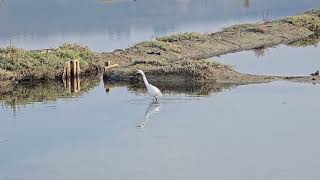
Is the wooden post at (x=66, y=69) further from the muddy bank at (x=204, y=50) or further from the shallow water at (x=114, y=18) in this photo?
the shallow water at (x=114, y=18)

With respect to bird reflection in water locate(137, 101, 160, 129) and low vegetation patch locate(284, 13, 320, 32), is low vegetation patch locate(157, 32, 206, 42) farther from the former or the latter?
bird reflection in water locate(137, 101, 160, 129)

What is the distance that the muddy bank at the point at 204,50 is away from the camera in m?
23.5

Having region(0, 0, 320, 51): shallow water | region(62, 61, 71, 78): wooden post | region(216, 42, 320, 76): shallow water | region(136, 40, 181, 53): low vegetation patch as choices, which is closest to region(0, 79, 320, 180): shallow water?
region(62, 61, 71, 78): wooden post

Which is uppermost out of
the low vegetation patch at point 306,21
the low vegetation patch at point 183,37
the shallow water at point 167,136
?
the low vegetation patch at point 306,21

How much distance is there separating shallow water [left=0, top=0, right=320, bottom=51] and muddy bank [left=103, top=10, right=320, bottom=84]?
4134 mm

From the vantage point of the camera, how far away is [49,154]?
14.6 meters

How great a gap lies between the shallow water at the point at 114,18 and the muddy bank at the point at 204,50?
4134mm

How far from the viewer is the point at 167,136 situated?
51.8 feet

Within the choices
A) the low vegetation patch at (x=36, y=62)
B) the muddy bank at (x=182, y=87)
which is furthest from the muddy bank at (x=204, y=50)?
the low vegetation patch at (x=36, y=62)

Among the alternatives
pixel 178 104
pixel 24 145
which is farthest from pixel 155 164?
pixel 178 104

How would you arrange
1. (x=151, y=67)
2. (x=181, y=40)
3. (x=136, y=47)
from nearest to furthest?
(x=151, y=67)
(x=136, y=47)
(x=181, y=40)

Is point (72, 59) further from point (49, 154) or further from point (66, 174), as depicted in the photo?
point (66, 174)

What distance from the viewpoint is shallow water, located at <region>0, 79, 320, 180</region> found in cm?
1329

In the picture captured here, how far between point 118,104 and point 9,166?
6.28m
